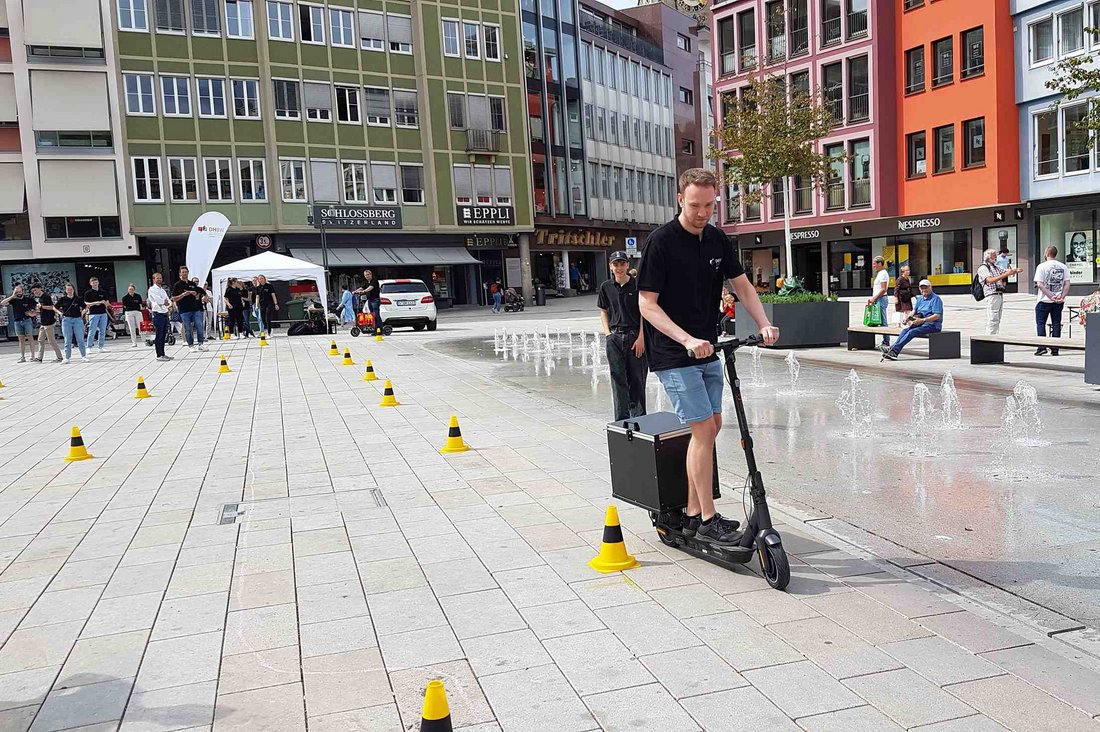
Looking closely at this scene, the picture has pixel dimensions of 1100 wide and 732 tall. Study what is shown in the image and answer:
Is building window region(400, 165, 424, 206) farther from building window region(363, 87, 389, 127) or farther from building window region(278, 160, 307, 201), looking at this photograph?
building window region(278, 160, 307, 201)

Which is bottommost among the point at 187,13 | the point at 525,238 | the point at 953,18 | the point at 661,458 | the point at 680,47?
the point at 661,458

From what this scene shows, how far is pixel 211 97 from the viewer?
43.0m

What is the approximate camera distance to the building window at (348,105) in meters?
46.1

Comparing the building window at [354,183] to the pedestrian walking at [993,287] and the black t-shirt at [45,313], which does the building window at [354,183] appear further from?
the pedestrian walking at [993,287]

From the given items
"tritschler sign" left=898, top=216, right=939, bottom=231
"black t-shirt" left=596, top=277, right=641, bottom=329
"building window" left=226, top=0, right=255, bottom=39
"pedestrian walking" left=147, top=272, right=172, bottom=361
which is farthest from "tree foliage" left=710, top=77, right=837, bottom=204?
"building window" left=226, top=0, right=255, bottom=39

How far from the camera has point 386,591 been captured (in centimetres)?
494

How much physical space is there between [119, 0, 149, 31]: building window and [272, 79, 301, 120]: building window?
585 centimetres

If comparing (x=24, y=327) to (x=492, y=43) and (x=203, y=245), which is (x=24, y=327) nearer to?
(x=203, y=245)

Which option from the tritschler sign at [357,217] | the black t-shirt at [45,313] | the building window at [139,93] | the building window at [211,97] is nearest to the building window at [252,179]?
the building window at [211,97]

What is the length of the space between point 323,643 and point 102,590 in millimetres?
1687

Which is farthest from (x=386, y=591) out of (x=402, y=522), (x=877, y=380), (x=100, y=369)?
(x=100, y=369)

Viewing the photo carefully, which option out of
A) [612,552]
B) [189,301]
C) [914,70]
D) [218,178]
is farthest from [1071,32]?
[612,552]

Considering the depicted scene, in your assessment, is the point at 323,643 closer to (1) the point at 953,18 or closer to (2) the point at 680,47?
(1) the point at 953,18

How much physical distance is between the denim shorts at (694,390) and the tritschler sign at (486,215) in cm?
4530
